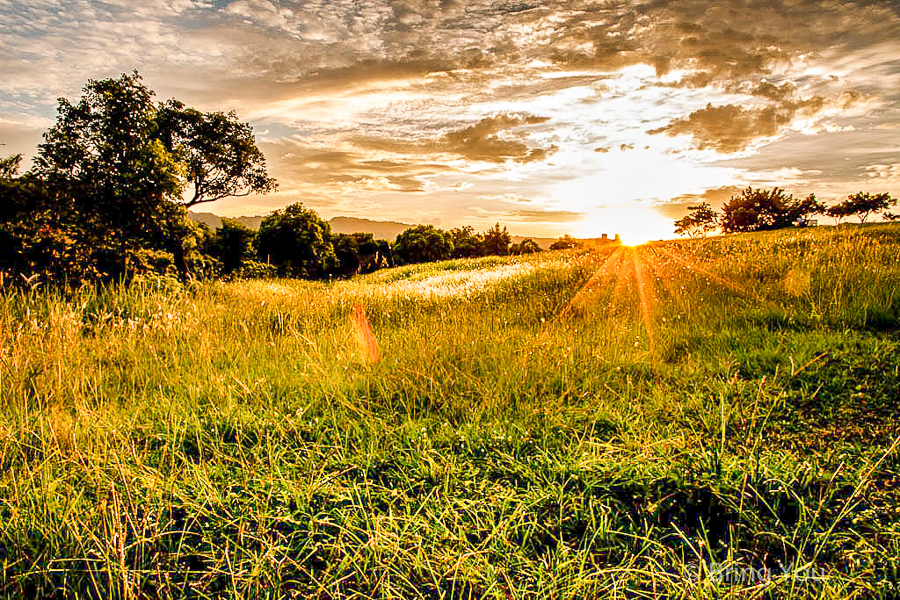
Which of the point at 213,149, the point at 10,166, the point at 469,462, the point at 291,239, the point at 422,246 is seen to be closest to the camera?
the point at 469,462

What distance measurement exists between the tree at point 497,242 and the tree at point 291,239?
3375 cm

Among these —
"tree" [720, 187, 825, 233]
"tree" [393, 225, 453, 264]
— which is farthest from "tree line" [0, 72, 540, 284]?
"tree" [720, 187, 825, 233]

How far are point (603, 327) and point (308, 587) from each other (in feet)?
13.8

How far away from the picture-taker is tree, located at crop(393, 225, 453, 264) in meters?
58.7

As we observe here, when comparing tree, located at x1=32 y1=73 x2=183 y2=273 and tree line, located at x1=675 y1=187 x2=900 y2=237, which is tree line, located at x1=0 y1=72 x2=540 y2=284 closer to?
tree, located at x1=32 y1=73 x2=183 y2=273

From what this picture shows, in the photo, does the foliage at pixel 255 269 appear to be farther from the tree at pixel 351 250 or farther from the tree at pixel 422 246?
the tree at pixel 422 246

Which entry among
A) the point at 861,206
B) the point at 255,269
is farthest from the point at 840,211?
the point at 255,269

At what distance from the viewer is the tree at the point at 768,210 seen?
50.4 m

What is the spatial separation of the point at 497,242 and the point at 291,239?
36.5 meters

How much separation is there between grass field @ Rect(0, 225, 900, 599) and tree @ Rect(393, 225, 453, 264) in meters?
54.2

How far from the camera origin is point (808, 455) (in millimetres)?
2434

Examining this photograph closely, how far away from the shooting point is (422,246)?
58469 mm

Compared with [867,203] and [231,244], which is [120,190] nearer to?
[231,244]

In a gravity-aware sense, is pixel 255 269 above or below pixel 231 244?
below
